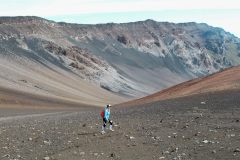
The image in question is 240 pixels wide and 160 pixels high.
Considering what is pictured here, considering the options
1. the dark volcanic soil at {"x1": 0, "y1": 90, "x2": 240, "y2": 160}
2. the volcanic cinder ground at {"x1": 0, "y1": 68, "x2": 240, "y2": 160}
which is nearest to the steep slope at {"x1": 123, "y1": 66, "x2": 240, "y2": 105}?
the volcanic cinder ground at {"x1": 0, "y1": 68, "x2": 240, "y2": 160}

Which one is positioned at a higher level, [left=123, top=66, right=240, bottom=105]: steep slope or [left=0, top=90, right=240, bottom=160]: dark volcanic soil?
[left=123, top=66, right=240, bottom=105]: steep slope

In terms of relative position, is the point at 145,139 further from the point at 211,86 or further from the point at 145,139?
the point at 211,86

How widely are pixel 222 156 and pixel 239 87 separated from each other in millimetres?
24621

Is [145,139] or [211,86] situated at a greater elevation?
[211,86]

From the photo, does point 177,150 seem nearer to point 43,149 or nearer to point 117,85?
point 43,149

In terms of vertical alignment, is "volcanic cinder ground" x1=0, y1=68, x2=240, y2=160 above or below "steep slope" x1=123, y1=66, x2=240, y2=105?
below

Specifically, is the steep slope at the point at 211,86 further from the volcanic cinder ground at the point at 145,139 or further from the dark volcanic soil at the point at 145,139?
the dark volcanic soil at the point at 145,139

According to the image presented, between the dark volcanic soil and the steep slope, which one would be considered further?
the steep slope

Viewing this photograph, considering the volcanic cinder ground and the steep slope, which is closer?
the volcanic cinder ground

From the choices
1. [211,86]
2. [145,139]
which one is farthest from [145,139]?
[211,86]

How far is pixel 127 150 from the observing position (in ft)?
67.0

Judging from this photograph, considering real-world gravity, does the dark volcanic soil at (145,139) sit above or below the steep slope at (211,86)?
below

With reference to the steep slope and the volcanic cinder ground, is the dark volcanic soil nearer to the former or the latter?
the volcanic cinder ground

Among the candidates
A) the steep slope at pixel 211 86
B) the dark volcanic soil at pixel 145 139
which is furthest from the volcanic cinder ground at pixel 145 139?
the steep slope at pixel 211 86
